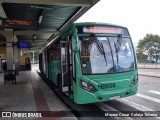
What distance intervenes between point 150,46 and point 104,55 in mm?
48734

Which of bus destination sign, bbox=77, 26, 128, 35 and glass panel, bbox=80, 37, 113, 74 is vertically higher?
bus destination sign, bbox=77, 26, 128, 35

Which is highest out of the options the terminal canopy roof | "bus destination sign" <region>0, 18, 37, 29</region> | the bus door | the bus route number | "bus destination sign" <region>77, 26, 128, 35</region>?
the terminal canopy roof

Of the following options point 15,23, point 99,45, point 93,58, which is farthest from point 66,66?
point 15,23

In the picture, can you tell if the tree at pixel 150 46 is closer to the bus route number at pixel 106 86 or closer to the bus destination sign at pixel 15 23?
the bus destination sign at pixel 15 23

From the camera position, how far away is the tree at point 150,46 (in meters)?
50.6

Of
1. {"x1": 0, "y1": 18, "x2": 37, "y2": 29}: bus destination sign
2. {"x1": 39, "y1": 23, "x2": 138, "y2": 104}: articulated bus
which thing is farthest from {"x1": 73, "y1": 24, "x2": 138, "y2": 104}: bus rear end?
{"x1": 0, "y1": 18, "x2": 37, "y2": 29}: bus destination sign

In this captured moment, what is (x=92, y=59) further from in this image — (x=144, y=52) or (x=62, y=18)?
(x=144, y=52)

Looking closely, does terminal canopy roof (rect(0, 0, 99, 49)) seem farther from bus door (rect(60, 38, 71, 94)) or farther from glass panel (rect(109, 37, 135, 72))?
glass panel (rect(109, 37, 135, 72))

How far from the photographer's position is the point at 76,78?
672 centimetres

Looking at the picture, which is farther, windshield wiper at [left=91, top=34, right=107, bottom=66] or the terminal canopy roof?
the terminal canopy roof

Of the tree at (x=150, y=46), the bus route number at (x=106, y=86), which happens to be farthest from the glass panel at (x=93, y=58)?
the tree at (x=150, y=46)

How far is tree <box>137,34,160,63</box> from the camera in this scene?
50.6 m

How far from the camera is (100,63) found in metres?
6.73

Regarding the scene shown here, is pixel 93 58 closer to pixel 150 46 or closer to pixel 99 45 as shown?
pixel 99 45
